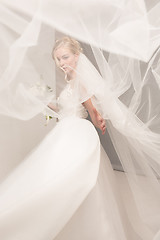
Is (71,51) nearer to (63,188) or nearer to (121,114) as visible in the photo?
(121,114)

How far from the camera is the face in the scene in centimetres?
114

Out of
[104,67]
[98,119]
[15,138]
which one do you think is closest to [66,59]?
[104,67]

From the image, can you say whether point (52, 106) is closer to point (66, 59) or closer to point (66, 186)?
point (66, 59)

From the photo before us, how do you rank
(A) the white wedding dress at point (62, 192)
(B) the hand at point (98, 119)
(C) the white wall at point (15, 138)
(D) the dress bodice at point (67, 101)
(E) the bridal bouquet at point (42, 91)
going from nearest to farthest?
(A) the white wedding dress at point (62, 192) → (E) the bridal bouquet at point (42, 91) → (D) the dress bodice at point (67, 101) → (B) the hand at point (98, 119) → (C) the white wall at point (15, 138)

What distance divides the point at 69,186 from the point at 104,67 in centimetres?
45

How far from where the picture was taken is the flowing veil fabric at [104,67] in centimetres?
86

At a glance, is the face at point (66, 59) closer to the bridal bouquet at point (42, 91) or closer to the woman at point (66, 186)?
the woman at point (66, 186)

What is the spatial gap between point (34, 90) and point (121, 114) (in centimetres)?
38

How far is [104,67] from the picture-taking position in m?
1.03

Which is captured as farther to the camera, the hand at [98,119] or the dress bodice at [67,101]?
the hand at [98,119]

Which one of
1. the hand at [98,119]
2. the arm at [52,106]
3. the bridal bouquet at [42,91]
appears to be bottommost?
the hand at [98,119]

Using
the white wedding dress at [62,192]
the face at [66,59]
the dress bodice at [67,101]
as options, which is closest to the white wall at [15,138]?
the white wedding dress at [62,192]

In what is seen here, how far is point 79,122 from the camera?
56.4 inches

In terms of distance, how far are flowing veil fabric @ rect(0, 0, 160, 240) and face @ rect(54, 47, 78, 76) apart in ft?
0.12
